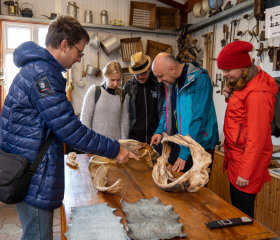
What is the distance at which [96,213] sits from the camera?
4.25 ft

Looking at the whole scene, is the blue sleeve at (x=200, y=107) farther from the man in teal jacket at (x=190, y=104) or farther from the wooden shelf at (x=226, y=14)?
the wooden shelf at (x=226, y=14)

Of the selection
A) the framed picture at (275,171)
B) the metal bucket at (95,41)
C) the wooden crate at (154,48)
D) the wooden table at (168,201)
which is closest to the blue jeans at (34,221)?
the wooden table at (168,201)

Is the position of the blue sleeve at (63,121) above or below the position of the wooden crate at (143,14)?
below

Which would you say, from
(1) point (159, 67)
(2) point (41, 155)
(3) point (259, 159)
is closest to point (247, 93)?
(3) point (259, 159)

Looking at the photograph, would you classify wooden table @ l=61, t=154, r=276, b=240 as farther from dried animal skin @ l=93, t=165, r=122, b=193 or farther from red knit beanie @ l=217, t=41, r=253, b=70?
red knit beanie @ l=217, t=41, r=253, b=70

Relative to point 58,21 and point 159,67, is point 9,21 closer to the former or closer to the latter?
point 159,67

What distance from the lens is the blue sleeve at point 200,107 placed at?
213 cm

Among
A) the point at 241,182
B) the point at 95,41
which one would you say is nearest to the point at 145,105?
the point at 241,182

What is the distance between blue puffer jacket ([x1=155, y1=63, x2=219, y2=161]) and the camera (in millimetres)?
2143

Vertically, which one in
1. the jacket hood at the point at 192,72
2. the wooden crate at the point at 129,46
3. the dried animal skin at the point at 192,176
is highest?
the wooden crate at the point at 129,46

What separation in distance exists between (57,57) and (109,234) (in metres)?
0.90

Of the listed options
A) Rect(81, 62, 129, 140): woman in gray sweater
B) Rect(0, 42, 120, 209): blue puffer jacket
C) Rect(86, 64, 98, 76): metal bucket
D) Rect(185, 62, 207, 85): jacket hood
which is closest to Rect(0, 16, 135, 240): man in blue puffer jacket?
Rect(0, 42, 120, 209): blue puffer jacket

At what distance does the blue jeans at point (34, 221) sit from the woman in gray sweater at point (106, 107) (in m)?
1.56

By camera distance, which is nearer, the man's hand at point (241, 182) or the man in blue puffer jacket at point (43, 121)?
the man in blue puffer jacket at point (43, 121)
